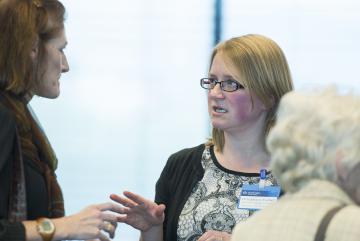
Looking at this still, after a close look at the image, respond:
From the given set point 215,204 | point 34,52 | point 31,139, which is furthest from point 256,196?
point 34,52

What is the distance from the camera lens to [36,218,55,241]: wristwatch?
2465 millimetres

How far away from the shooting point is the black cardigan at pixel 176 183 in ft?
10.6

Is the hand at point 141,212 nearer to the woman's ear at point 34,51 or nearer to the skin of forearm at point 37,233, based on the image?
the skin of forearm at point 37,233

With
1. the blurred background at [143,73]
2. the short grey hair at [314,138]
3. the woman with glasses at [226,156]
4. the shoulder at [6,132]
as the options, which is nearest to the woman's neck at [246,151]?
the woman with glasses at [226,156]

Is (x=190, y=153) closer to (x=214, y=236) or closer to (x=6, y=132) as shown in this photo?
(x=214, y=236)

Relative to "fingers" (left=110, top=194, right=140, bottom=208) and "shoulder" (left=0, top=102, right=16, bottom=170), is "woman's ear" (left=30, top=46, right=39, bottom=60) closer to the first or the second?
"shoulder" (left=0, top=102, right=16, bottom=170)

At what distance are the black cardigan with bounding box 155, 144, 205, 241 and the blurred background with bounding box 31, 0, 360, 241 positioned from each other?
1779 mm

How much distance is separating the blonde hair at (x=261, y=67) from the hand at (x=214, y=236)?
45 cm

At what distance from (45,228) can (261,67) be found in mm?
1190

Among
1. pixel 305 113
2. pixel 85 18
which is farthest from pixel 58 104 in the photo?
pixel 305 113

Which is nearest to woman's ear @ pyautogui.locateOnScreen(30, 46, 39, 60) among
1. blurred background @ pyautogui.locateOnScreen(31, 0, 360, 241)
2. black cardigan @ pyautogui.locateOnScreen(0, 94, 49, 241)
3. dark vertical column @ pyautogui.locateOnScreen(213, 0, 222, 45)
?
black cardigan @ pyautogui.locateOnScreen(0, 94, 49, 241)

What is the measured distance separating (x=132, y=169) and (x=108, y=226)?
2613 millimetres

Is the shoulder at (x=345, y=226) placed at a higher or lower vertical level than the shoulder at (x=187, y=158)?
higher

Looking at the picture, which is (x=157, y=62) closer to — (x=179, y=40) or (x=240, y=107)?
(x=179, y=40)
